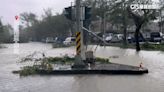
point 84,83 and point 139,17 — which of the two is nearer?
point 84,83

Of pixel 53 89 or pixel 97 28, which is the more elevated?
pixel 97 28

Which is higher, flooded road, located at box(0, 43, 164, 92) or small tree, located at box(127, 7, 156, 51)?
small tree, located at box(127, 7, 156, 51)

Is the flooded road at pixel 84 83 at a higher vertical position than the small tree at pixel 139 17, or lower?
lower

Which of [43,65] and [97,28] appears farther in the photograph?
[97,28]

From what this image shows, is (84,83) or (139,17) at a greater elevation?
(139,17)

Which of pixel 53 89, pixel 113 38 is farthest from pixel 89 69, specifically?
pixel 113 38

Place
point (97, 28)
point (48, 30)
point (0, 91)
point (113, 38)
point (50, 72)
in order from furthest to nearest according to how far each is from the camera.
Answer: point (48, 30)
point (97, 28)
point (113, 38)
point (50, 72)
point (0, 91)

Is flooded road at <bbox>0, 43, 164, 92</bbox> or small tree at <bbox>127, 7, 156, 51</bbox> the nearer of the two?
flooded road at <bbox>0, 43, 164, 92</bbox>

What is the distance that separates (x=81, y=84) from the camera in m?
13.7

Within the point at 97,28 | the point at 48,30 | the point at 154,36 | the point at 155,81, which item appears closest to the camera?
the point at 155,81

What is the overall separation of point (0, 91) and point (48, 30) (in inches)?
3294

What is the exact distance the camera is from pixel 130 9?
1502 inches

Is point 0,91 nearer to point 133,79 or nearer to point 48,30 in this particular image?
point 133,79

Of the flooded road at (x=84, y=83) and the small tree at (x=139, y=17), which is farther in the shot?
the small tree at (x=139, y=17)
